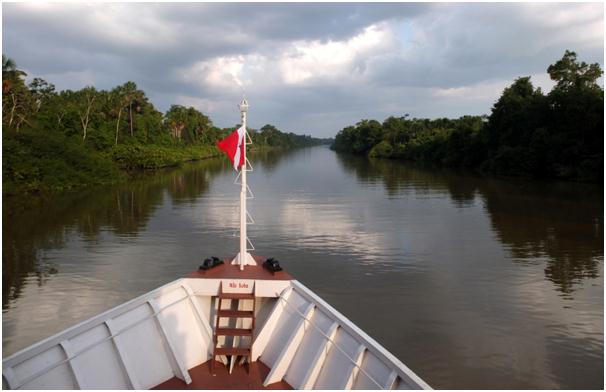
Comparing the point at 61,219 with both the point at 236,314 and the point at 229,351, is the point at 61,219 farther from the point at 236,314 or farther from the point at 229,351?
the point at 229,351

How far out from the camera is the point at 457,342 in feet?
26.9

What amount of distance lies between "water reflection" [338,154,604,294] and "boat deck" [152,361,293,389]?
816 centimetres

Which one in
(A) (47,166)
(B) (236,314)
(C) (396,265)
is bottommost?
(C) (396,265)

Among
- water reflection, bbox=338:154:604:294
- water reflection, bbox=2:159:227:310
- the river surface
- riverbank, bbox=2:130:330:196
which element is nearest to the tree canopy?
water reflection, bbox=338:154:604:294

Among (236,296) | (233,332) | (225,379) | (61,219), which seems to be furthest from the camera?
(61,219)

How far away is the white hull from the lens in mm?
4938

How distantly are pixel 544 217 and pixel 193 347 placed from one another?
62.0 ft

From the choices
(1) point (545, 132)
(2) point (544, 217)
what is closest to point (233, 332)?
(2) point (544, 217)

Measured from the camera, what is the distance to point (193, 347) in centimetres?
617

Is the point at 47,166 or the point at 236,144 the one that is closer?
the point at 236,144

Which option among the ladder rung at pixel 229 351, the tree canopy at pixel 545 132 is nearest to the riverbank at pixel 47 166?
the ladder rung at pixel 229 351

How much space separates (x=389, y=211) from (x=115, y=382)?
60.1 ft

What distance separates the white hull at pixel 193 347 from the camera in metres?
4.94

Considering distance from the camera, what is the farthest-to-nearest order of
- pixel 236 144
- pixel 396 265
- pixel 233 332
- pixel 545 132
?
pixel 545 132 → pixel 396 265 → pixel 236 144 → pixel 233 332
